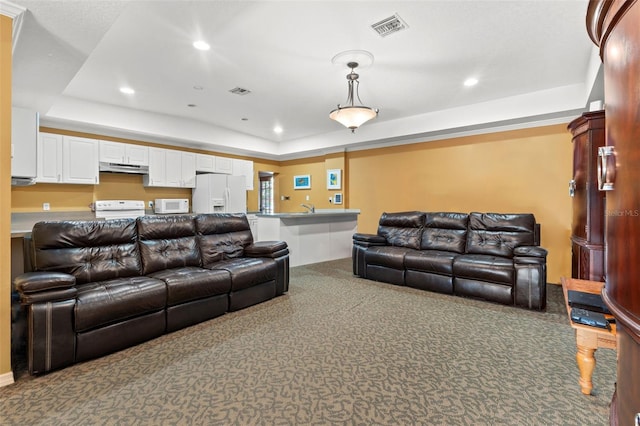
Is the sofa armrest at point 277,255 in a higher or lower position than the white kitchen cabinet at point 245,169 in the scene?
lower

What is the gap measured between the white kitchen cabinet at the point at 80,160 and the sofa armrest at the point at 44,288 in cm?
335

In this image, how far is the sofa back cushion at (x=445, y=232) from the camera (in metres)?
4.53

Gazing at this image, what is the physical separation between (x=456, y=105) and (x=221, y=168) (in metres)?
4.97

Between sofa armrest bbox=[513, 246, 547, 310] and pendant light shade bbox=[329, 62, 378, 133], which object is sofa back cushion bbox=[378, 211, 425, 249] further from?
pendant light shade bbox=[329, 62, 378, 133]

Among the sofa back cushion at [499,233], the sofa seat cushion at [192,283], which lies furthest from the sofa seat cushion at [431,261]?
the sofa seat cushion at [192,283]

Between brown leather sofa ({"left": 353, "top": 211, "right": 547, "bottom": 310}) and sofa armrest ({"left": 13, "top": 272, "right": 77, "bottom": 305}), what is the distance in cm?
365

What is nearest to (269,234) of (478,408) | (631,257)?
(478,408)

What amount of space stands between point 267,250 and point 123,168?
3473 mm

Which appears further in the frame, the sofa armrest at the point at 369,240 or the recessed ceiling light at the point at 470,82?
the sofa armrest at the point at 369,240

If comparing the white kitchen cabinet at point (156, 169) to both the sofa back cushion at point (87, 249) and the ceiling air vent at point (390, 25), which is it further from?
the ceiling air vent at point (390, 25)

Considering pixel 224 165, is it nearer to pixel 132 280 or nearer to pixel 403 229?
pixel 403 229

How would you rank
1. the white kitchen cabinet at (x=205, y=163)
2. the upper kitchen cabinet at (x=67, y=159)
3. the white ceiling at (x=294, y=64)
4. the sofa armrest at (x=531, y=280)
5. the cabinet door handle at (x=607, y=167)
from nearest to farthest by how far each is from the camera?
1. the cabinet door handle at (x=607, y=167)
2. the white ceiling at (x=294, y=64)
3. the sofa armrest at (x=531, y=280)
4. the upper kitchen cabinet at (x=67, y=159)
5. the white kitchen cabinet at (x=205, y=163)

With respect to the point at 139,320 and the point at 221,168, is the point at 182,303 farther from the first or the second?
the point at 221,168

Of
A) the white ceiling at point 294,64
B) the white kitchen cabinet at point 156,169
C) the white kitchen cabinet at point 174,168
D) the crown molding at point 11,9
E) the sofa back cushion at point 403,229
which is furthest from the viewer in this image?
the white kitchen cabinet at point 174,168
